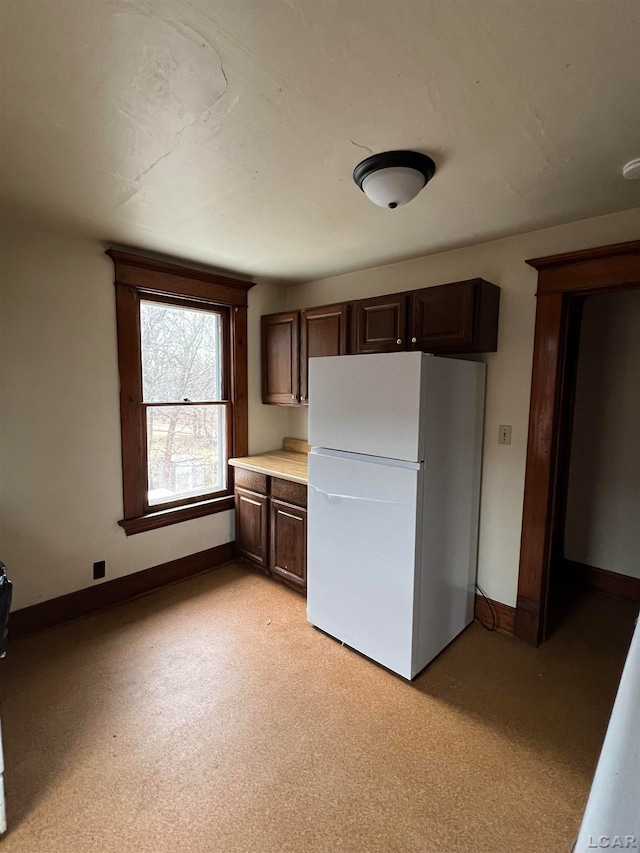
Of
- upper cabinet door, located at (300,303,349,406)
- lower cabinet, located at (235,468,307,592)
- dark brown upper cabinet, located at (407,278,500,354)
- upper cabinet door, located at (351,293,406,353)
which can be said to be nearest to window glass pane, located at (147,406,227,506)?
lower cabinet, located at (235,468,307,592)

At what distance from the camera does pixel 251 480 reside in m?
3.11

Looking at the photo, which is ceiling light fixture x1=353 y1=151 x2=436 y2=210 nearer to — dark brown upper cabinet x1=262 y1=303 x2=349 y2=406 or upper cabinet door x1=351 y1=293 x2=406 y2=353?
upper cabinet door x1=351 y1=293 x2=406 y2=353

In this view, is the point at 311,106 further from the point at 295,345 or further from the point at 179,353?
the point at 179,353

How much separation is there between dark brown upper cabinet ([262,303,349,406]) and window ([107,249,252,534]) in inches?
8.6

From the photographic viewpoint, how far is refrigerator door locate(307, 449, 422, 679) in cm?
196

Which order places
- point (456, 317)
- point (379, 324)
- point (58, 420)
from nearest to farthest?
point (456, 317) < point (58, 420) < point (379, 324)

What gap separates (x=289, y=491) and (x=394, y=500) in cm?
101

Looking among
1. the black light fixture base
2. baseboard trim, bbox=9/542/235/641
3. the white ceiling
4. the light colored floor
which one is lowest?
the light colored floor

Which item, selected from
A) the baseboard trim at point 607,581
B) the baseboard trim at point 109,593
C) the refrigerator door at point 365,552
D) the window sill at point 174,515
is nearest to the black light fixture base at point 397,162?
the refrigerator door at point 365,552

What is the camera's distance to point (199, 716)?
1.81 meters

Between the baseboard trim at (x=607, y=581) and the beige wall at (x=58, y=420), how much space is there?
3.31m

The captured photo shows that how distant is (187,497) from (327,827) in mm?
2182

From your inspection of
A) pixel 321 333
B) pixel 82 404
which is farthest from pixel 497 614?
pixel 82 404

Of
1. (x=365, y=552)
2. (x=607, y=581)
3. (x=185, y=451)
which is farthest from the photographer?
(x=185, y=451)
